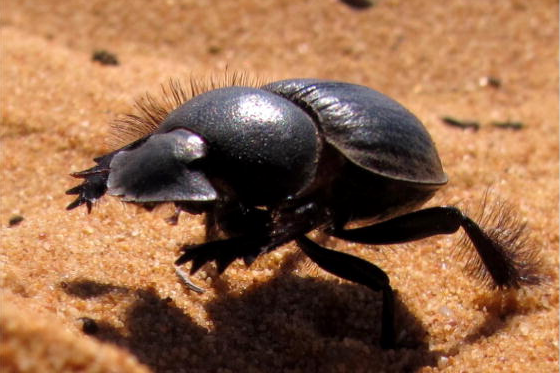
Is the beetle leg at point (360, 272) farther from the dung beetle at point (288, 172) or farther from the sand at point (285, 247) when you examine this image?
the sand at point (285, 247)

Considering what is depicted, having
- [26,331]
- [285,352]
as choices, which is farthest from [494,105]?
[26,331]

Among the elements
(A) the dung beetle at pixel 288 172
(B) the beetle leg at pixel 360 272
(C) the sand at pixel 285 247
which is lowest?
(C) the sand at pixel 285 247

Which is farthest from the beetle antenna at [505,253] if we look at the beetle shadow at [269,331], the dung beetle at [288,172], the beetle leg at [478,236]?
the beetle shadow at [269,331]

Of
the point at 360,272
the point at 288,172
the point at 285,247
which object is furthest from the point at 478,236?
the point at 288,172

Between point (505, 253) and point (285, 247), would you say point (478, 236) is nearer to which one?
point (505, 253)

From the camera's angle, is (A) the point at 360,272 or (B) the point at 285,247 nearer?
(A) the point at 360,272

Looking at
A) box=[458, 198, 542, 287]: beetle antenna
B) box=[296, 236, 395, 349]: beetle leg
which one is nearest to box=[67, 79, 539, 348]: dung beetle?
box=[296, 236, 395, 349]: beetle leg

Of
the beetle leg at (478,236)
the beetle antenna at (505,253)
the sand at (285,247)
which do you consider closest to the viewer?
the sand at (285,247)

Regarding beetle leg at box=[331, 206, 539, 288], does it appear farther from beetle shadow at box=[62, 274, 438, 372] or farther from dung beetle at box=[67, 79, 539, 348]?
beetle shadow at box=[62, 274, 438, 372]
